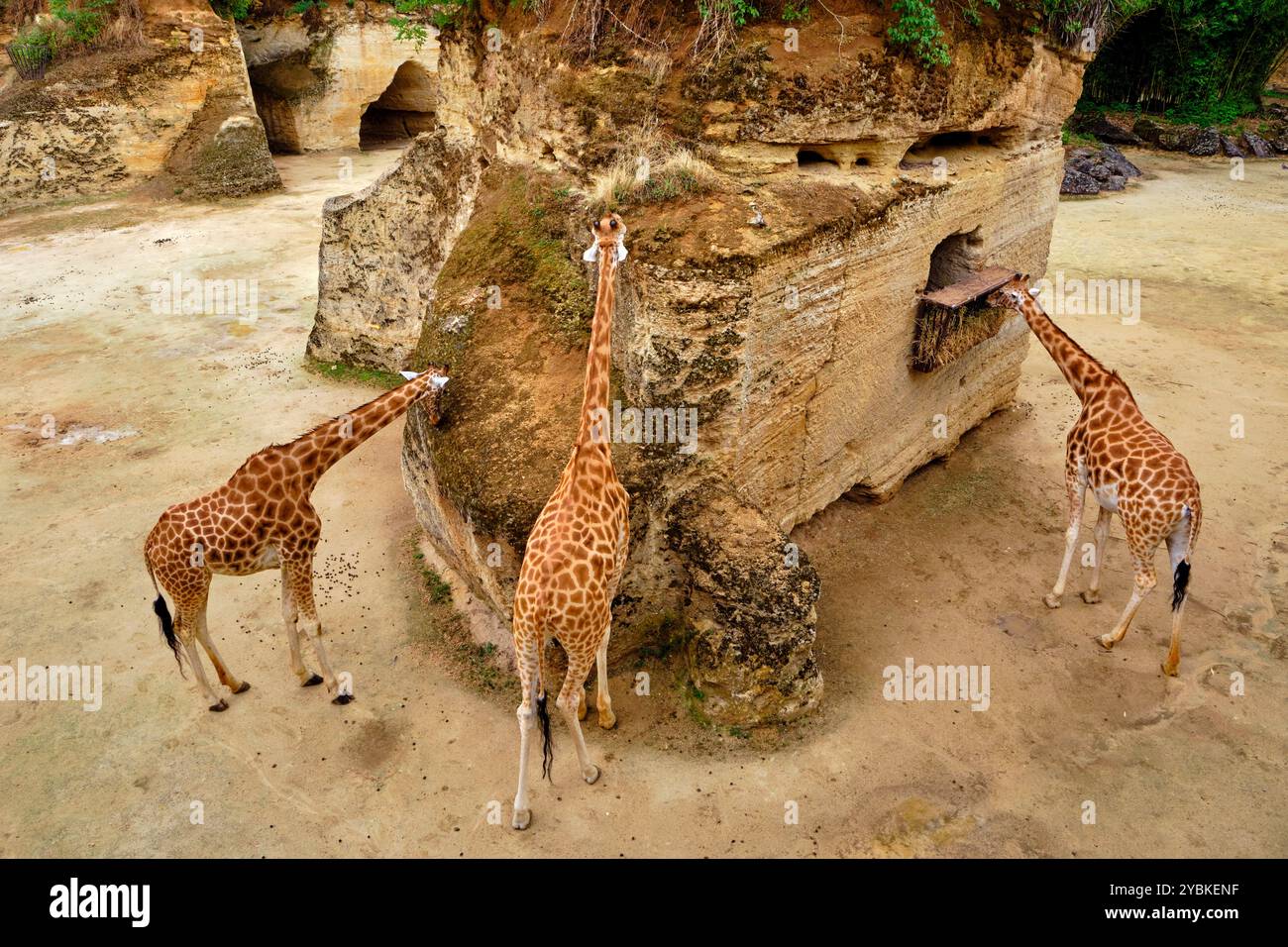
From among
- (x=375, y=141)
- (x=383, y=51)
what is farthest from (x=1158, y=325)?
(x=375, y=141)

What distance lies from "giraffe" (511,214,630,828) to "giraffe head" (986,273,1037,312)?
3.82 m

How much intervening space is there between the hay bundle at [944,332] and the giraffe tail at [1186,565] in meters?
2.48

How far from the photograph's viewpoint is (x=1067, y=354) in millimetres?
7473

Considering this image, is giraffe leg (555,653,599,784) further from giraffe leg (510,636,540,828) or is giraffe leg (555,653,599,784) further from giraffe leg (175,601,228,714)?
giraffe leg (175,601,228,714)

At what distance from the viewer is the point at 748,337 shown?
6258 mm

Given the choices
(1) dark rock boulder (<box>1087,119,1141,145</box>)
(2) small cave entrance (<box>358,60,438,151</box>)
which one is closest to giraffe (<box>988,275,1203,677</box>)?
(1) dark rock boulder (<box>1087,119,1141,145</box>)

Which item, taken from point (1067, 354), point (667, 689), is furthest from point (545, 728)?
point (1067, 354)

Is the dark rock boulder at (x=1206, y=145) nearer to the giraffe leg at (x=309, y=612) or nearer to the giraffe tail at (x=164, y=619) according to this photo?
the giraffe leg at (x=309, y=612)

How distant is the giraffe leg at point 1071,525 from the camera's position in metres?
7.37

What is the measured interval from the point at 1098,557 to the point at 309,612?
647 centimetres

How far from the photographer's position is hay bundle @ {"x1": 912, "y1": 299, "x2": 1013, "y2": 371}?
794 cm

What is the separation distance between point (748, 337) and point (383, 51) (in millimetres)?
21528

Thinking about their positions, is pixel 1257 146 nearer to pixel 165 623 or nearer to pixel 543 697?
pixel 543 697

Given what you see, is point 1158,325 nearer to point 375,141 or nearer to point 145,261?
point 145,261
